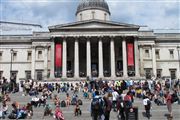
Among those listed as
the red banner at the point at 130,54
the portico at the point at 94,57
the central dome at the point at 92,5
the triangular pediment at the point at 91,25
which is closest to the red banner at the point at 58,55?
the portico at the point at 94,57

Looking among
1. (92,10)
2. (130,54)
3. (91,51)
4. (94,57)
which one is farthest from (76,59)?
(92,10)

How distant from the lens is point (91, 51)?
55719 mm

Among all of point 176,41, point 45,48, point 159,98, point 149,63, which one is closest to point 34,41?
point 45,48

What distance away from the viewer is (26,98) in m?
33.0

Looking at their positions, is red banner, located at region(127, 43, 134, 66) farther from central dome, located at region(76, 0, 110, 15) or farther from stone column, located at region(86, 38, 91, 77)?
central dome, located at region(76, 0, 110, 15)

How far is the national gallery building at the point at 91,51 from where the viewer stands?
5194 centimetres

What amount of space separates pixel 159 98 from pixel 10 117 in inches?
533

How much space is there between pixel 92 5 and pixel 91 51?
11.6m

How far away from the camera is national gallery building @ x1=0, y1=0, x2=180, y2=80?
5194cm

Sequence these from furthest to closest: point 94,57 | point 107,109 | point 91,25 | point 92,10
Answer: point 92,10
point 94,57
point 91,25
point 107,109

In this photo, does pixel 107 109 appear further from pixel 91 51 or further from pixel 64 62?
pixel 91 51

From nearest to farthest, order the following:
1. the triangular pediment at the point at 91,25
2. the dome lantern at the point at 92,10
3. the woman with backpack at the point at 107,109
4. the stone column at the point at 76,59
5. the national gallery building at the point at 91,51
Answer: the woman with backpack at the point at 107,109, the stone column at the point at 76,59, the national gallery building at the point at 91,51, the triangular pediment at the point at 91,25, the dome lantern at the point at 92,10

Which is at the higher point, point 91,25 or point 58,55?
point 91,25

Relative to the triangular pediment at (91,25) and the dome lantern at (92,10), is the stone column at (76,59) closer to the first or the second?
the triangular pediment at (91,25)
